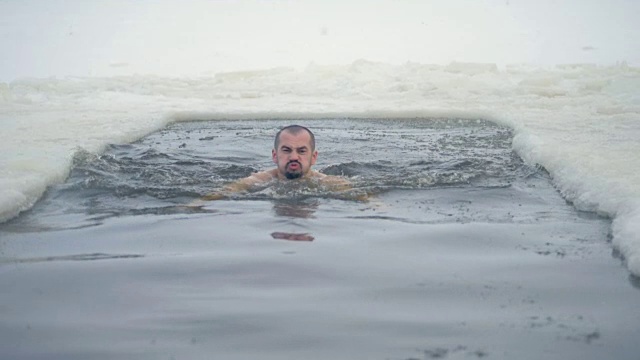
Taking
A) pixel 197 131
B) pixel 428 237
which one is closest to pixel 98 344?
pixel 428 237

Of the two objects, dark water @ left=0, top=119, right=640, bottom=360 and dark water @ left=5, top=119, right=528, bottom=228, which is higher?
dark water @ left=5, top=119, right=528, bottom=228

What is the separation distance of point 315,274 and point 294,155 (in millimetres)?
3019

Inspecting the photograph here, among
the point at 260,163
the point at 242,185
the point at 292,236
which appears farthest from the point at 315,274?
the point at 260,163

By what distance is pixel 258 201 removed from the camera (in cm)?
562

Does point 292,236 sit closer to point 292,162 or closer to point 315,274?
point 315,274

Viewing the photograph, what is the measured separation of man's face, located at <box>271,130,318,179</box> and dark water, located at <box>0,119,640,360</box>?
1.02 feet

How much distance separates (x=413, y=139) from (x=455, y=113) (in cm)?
241

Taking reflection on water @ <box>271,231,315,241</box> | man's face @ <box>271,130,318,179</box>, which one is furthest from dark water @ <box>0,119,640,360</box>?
man's face @ <box>271,130,318,179</box>

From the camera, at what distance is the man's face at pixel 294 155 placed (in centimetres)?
651

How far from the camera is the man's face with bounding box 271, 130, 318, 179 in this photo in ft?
21.4

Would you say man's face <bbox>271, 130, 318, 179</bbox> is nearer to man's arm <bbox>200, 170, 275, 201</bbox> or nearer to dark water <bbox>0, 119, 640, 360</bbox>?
man's arm <bbox>200, 170, 275, 201</bbox>

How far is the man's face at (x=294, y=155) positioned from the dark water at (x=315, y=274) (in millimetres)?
312

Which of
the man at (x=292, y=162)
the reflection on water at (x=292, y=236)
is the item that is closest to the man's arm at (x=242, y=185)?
the man at (x=292, y=162)

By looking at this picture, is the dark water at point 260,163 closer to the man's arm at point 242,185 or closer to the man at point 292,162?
the man's arm at point 242,185
